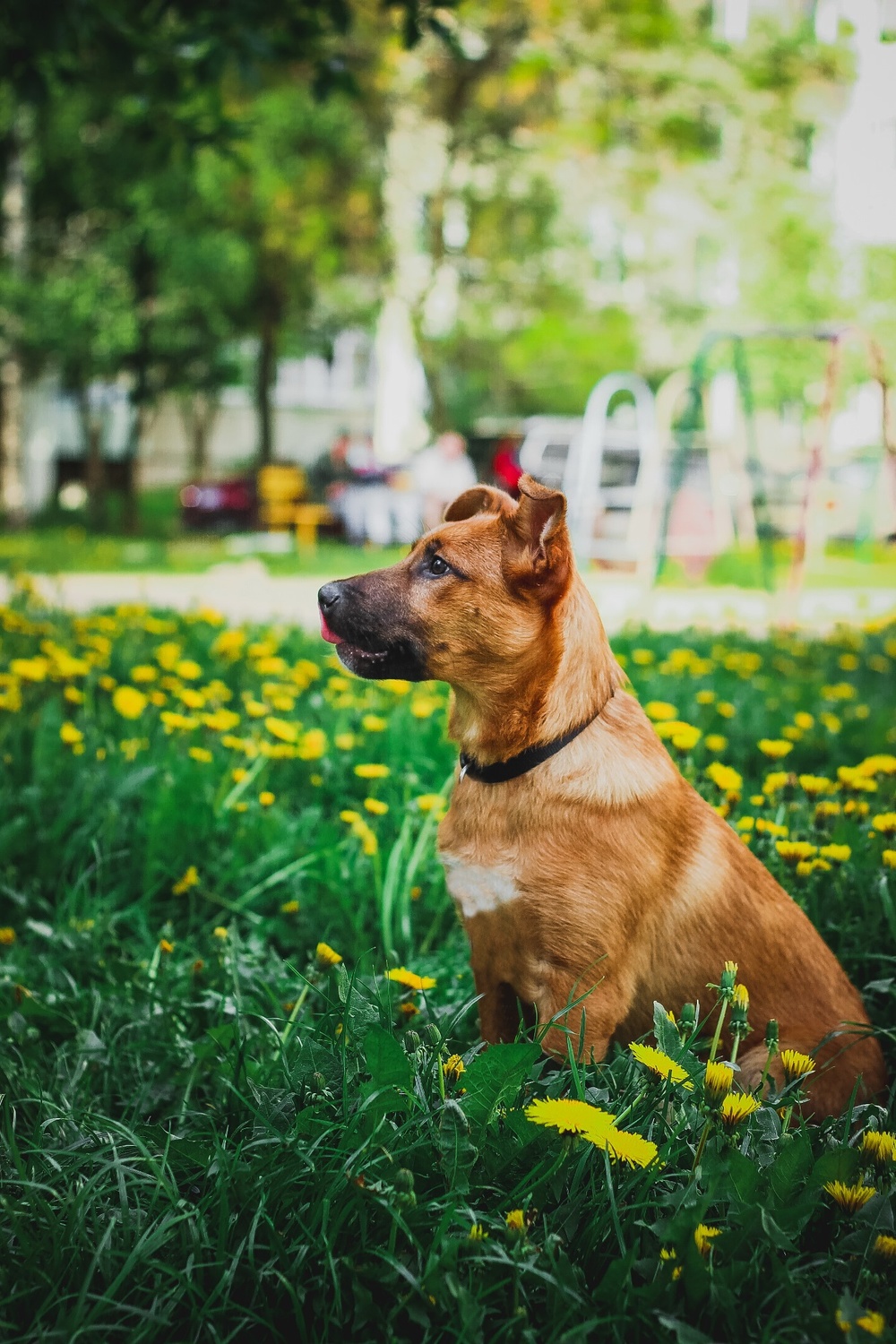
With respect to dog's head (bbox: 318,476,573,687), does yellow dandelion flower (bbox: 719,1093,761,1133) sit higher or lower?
lower

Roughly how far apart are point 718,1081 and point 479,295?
25.8 metres

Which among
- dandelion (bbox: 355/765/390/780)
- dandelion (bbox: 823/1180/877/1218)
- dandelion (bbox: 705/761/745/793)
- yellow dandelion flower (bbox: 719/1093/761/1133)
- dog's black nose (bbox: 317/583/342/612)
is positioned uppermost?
dog's black nose (bbox: 317/583/342/612)

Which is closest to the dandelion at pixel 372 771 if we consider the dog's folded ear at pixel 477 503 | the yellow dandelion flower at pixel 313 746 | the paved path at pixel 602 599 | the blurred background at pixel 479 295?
the yellow dandelion flower at pixel 313 746

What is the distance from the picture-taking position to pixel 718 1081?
157 centimetres

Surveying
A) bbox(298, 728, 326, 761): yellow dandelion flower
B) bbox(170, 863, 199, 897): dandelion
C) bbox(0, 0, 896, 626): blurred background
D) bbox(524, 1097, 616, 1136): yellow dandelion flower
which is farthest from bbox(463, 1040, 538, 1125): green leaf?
bbox(0, 0, 896, 626): blurred background

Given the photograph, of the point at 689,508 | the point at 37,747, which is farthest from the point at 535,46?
the point at 37,747

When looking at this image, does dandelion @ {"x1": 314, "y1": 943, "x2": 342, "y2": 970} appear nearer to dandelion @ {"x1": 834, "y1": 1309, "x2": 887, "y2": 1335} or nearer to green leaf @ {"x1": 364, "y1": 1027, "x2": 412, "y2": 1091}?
green leaf @ {"x1": 364, "y1": 1027, "x2": 412, "y2": 1091}

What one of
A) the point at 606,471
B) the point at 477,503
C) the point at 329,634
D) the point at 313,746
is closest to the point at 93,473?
the point at 606,471

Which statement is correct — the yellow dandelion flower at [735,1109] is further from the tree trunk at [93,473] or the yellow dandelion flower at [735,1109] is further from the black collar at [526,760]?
the tree trunk at [93,473]

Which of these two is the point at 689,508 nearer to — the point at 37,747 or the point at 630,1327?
the point at 37,747

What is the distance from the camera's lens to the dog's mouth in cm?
217

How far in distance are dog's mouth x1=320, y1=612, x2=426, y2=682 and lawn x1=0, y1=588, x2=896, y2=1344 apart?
0.54 m

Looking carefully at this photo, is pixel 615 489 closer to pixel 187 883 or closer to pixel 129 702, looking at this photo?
pixel 129 702

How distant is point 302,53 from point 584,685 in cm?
474
